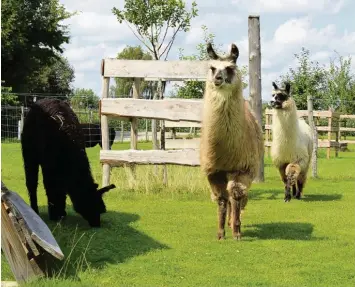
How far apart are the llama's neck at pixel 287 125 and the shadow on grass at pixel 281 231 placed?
9.81 feet

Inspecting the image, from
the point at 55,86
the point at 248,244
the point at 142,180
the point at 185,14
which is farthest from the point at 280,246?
the point at 55,86

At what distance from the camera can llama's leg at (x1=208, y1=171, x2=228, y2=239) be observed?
727 cm

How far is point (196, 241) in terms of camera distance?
23.4ft

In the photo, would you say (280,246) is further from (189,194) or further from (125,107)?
(125,107)

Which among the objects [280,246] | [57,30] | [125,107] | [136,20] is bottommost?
[280,246]

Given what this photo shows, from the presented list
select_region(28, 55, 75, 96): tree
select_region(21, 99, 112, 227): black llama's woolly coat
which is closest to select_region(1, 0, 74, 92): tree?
select_region(28, 55, 75, 96): tree

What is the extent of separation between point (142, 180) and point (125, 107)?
1.36 metres

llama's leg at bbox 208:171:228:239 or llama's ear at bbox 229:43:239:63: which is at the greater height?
llama's ear at bbox 229:43:239:63

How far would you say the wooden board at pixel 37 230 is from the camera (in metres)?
5.07

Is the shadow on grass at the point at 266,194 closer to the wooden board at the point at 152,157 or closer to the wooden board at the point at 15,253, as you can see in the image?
the wooden board at the point at 152,157

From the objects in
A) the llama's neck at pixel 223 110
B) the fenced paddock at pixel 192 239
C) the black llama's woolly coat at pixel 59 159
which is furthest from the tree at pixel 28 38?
the llama's neck at pixel 223 110

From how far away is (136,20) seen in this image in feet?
71.2

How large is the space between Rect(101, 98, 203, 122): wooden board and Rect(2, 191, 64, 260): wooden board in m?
5.08

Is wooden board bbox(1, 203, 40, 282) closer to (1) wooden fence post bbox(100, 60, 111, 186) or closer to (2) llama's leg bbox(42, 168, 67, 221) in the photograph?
(2) llama's leg bbox(42, 168, 67, 221)
